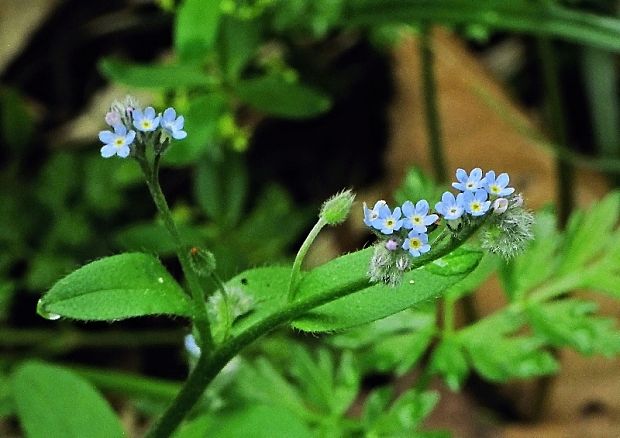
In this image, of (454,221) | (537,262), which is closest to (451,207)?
(454,221)

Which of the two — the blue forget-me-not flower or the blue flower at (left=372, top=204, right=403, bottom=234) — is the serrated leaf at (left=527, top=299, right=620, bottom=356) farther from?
the blue forget-me-not flower

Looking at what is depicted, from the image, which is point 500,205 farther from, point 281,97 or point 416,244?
point 281,97

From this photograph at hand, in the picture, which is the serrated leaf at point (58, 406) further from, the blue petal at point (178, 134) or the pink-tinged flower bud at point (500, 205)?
the pink-tinged flower bud at point (500, 205)

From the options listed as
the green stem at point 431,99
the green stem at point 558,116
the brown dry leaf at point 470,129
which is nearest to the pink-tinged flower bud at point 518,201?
the green stem at point 431,99

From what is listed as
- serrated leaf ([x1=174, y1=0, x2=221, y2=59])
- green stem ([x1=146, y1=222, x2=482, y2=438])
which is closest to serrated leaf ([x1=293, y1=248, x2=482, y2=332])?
green stem ([x1=146, y1=222, x2=482, y2=438])

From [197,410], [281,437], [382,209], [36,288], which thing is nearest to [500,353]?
[281,437]

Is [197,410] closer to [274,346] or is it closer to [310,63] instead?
[274,346]
